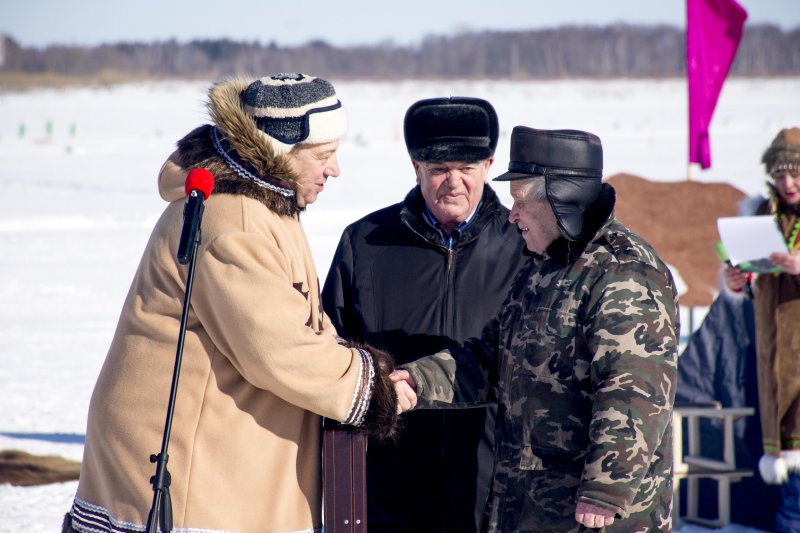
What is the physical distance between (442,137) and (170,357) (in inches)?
49.5

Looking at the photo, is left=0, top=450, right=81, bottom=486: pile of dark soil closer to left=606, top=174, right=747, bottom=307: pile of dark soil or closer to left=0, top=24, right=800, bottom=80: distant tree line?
left=606, top=174, right=747, bottom=307: pile of dark soil

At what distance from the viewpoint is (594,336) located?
2.41 metres

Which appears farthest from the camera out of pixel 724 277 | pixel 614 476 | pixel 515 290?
pixel 724 277

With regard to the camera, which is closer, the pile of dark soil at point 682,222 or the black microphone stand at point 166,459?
the black microphone stand at point 166,459

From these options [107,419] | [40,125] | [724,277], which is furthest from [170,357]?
[40,125]

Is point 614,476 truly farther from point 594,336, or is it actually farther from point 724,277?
point 724,277

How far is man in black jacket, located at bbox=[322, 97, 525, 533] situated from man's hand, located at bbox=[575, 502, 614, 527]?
824mm

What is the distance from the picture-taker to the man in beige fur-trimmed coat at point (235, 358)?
7.84 ft

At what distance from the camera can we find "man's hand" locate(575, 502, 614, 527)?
7.57 feet

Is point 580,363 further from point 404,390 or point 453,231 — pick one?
point 453,231

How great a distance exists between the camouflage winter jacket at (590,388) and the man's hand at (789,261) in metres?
1.97

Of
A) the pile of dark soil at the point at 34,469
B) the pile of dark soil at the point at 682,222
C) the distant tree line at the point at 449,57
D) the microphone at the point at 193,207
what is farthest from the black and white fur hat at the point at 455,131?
the distant tree line at the point at 449,57

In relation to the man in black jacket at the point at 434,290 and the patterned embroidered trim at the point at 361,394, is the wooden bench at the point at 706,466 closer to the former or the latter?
the man in black jacket at the point at 434,290

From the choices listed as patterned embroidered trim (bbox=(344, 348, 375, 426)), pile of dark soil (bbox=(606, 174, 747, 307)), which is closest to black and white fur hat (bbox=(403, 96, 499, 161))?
patterned embroidered trim (bbox=(344, 348, 375, 426))
